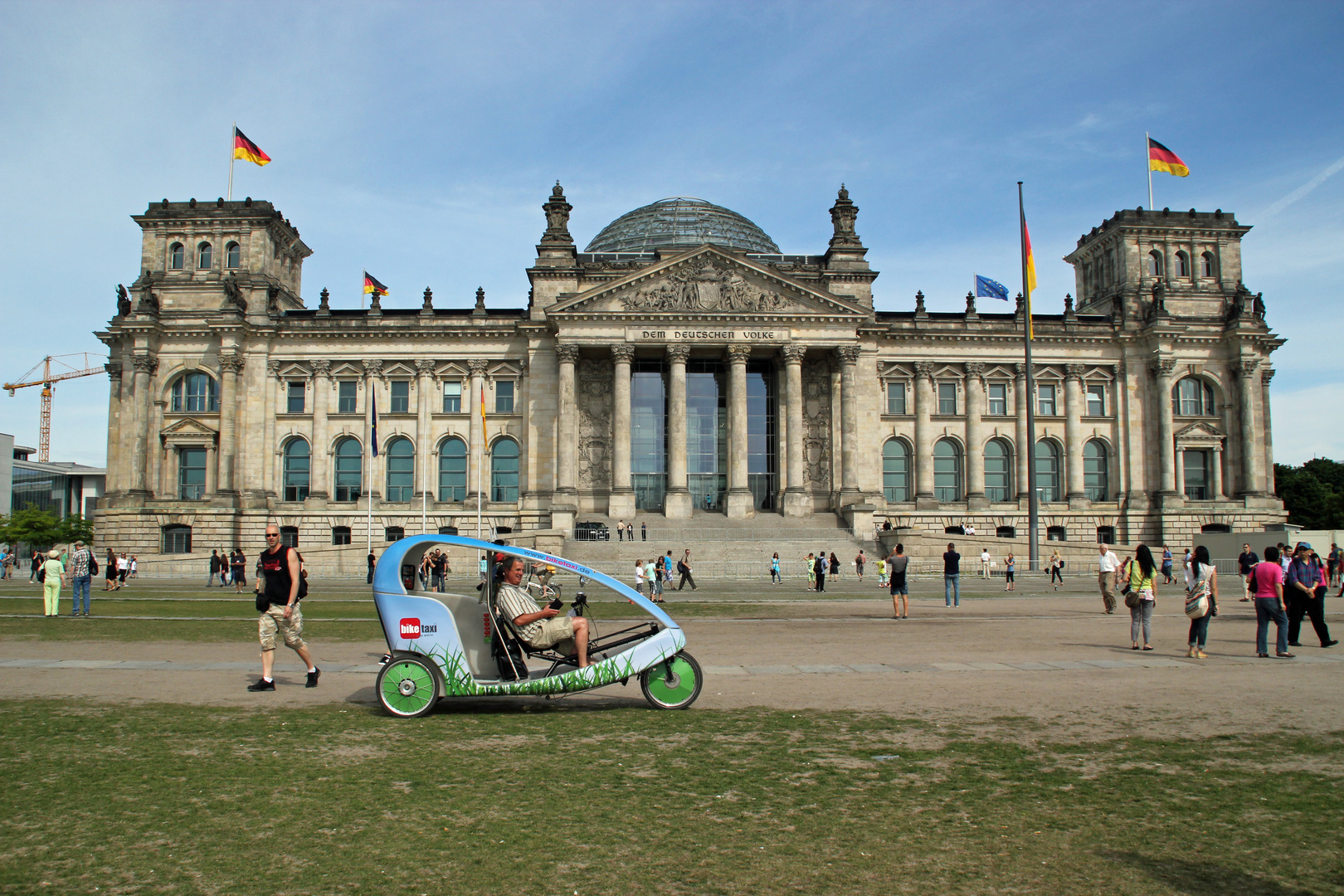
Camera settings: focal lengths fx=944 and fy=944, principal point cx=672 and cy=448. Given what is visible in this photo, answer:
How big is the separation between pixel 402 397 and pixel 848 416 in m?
29.8

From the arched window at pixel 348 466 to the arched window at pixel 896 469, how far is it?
35.4 metres

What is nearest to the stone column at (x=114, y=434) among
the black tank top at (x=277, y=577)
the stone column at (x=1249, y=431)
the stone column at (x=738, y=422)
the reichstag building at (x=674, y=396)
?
the reichstag building at (x=674, y=396)

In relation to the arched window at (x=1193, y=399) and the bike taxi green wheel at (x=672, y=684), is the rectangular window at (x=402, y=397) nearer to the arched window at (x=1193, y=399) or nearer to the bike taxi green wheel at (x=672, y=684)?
the arched window at (x=1193, y=399)

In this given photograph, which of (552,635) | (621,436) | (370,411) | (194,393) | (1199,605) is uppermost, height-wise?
(194,393)

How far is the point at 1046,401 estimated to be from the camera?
65.5 metres

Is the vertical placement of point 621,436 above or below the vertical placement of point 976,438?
below

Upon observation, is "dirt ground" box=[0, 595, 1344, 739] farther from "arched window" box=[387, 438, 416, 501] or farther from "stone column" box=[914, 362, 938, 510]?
"arched window" box=[387, 438, 416, 501]

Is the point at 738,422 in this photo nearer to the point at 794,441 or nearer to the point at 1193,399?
the point at 794,441

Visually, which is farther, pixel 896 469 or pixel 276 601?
pixel 896 469

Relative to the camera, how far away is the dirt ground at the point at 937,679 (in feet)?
37.3

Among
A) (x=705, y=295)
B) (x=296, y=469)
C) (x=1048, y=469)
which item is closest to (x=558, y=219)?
(x=705, y=295)

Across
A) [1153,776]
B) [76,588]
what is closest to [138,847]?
[1153,776]

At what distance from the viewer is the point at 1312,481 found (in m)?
89.5

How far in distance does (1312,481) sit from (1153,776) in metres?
99.1
